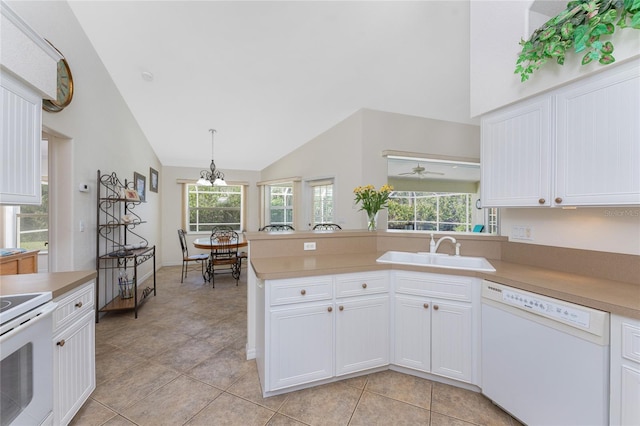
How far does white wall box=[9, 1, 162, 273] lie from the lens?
2246 mm

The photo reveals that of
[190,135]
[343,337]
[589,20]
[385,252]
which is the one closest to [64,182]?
[190,135]

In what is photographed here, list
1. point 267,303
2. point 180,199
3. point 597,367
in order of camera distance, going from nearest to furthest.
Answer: point 597,367 → point 267,303 → point 180,199

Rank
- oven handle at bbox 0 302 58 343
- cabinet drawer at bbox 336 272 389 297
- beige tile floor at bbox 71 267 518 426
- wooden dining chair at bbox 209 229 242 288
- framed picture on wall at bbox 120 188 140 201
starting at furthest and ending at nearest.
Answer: wooden dining chair at bbox 209 229 242 288, framed picture on wall at bbox 120 188 140 201, cabinet drawer at bbox 336 272 389 297, beige tile floor at bbox 71 267 518 426, oven handle at bbox 0 302 58 343

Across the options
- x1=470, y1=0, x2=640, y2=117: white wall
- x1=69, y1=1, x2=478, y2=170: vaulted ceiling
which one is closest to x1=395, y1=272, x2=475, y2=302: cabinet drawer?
x1=470, y1=0, x2=640, y2=117: white wall

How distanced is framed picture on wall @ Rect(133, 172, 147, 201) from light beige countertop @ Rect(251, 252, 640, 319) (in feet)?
10.7

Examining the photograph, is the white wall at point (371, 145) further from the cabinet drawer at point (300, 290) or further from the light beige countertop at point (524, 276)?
the cabinet drawer at point (300, 290)

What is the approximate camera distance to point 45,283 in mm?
1446

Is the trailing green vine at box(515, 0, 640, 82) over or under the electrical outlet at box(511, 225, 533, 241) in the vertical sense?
over

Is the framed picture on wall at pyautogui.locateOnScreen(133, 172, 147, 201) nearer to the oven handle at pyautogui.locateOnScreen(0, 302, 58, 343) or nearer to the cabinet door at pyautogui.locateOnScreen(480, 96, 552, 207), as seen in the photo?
the oven handle at pyautogui.locateOnScreen(0, 302, 58, 343)

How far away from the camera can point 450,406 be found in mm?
1662

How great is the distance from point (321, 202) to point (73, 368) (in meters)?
3.97

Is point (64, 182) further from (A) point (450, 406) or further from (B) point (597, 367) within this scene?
(B) point (597, 367)

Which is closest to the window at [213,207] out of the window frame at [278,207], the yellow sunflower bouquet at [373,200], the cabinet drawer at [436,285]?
the window frame at [278,207]

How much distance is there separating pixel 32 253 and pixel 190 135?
2.75m
